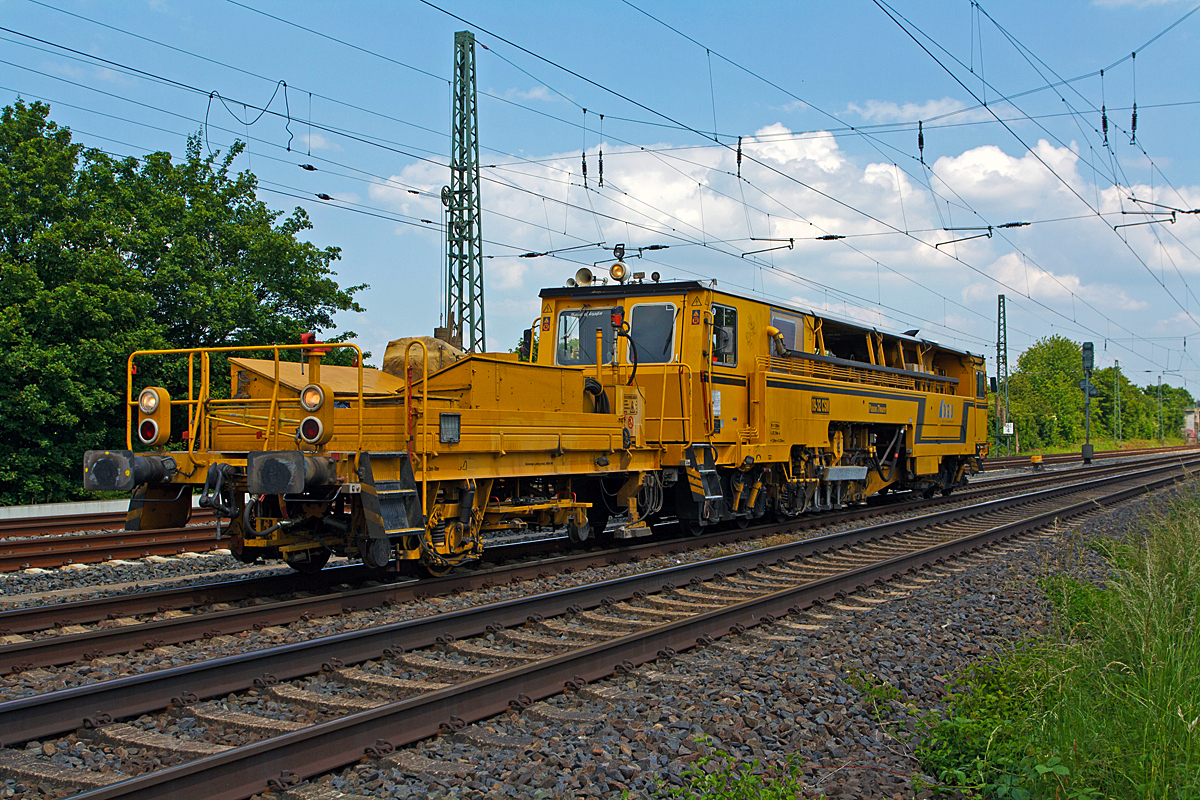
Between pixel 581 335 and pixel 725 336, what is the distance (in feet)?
6.59

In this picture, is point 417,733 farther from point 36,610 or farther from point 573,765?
point 36,610

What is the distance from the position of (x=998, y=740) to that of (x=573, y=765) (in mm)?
2111

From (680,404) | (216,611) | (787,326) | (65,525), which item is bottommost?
(216,611)

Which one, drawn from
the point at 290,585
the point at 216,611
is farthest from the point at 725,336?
the point at 216,611

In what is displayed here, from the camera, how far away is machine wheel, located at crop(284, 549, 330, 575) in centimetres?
882

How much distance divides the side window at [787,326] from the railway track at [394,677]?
5122mm

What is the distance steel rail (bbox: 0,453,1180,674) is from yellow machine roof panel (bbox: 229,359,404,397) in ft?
Result: 6.08

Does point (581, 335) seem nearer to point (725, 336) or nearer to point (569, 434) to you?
point (725, 336)

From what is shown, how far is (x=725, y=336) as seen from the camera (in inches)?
479

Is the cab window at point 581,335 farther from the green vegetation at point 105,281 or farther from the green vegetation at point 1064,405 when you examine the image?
the green vegetation at point 1064,405

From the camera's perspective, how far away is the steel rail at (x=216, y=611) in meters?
5.95

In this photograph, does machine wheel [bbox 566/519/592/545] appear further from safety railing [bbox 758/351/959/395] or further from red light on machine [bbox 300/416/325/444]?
safety railing [bbox 758/351/959/395]

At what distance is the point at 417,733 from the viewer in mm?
4527

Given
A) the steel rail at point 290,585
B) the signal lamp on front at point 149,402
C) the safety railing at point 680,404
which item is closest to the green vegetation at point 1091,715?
the steel rail at point 290,585
